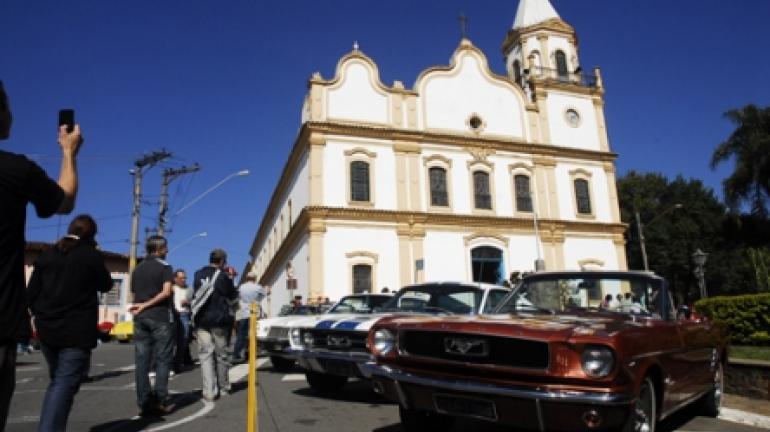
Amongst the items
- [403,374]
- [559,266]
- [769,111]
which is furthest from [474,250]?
[403,374]

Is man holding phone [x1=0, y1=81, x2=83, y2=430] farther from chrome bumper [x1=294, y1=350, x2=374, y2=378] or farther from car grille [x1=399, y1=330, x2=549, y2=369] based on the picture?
chrome bumper [x1=294, y1=350, x2=374, y2=378]

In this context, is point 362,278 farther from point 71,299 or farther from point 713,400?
point 71,299

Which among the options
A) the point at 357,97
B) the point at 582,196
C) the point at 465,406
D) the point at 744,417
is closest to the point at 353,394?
the point at 465,406

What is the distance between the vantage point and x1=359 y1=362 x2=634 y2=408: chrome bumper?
3281mm

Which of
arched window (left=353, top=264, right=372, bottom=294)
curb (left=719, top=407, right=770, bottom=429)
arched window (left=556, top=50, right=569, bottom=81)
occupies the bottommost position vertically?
curb (left=719, top=407, right=770, bottom=429)

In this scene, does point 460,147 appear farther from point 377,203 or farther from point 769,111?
point 769,111

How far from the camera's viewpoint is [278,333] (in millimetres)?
9250

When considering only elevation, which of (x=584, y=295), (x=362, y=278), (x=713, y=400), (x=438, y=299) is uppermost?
(x=362, y=278)

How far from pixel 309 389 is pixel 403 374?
3808 millimetres

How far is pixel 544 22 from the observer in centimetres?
3306

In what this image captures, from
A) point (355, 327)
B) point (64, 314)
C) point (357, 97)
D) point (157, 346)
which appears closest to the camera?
point (64, 314)

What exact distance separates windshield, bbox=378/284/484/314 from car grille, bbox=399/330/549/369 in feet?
9.90

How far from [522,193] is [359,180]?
29.5 feet

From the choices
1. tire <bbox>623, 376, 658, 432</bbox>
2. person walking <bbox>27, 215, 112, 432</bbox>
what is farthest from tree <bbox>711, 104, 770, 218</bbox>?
person walking <bbox>27, 215, 112, 432</bbox>
